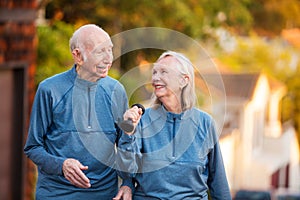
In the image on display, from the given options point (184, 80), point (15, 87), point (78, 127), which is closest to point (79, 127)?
point (78, 127)

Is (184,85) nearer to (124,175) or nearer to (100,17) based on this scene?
(124,175)

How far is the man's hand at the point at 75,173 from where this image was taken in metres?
3.28

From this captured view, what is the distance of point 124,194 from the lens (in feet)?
11.0

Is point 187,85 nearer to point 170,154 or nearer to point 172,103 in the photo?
point 172,103

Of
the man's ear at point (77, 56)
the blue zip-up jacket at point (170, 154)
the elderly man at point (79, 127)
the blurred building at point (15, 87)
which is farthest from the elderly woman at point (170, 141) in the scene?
the blurred building at point (15, 87)

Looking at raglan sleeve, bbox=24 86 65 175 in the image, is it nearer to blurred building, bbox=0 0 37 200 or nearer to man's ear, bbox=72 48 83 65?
man's ear, bbox=72 48 83 65

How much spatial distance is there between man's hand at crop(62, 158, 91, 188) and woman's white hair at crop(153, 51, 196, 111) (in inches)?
15.4

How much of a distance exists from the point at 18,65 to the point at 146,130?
462 centimetres

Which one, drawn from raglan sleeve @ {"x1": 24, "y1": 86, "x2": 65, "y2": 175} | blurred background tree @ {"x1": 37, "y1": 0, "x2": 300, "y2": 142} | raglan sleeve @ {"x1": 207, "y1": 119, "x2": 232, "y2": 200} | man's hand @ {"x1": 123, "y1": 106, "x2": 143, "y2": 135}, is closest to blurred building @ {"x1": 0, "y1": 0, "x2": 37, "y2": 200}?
blurred background tree @ {"x1": 37, "y1": 0, "x2": 300, "y2": 142}

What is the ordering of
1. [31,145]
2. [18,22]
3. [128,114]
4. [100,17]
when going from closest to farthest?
[128,114] < [31,145] < [18,22] < [100,17]

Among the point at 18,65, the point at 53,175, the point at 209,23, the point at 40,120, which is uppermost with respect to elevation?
the point at 209,23

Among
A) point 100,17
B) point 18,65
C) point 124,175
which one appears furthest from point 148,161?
point 100,17

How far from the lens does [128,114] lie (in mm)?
3191

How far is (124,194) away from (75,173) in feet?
0.69
